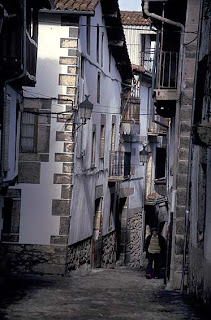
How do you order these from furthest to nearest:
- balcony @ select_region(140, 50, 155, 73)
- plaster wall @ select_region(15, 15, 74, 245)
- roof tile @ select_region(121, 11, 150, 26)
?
balcony @ select_region(140, 50, 155, 73) → roof tile @ select_region(121, 11, 150, 26) → plaster wall @ select_region(15, 15, 74, 245)

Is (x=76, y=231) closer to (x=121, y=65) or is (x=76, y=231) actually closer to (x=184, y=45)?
(x=184, y=45)

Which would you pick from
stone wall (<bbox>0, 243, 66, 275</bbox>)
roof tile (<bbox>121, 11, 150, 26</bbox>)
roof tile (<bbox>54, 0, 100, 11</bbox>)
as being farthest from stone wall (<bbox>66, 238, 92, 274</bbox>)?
roof tile (<bbox>121, 11, 150, 26</bbox>)

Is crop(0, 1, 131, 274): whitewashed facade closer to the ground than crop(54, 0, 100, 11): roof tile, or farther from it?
closer to the ground

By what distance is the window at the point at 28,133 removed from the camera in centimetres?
2123

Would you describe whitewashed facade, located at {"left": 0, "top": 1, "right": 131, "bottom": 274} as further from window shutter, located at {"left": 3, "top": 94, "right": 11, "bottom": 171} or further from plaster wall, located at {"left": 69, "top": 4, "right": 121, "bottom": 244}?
window shutter, located at {"left": 3, "top": 94, "right": 11, "bottom": 171}

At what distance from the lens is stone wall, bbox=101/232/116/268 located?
95.2 ft

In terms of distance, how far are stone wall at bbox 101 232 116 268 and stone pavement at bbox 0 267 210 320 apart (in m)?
9.15

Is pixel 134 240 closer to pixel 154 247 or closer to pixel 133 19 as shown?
pixel 133 19

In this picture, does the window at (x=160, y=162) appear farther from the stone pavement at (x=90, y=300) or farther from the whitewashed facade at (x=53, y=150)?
the stone pavement at (x=90, y=300)

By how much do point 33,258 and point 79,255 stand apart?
2370 mm

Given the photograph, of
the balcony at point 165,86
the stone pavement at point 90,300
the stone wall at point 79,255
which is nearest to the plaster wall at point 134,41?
the stone wall at point 79,255

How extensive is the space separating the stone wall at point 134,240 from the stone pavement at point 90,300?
1405 centimetres

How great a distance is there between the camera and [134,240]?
35.0m

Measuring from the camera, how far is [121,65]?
1220 inches
